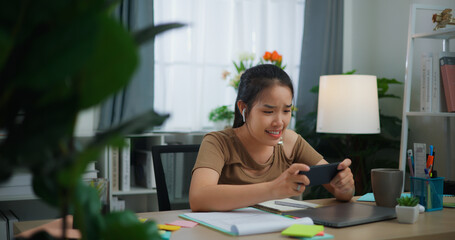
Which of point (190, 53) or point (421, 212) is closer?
point (421, 212)

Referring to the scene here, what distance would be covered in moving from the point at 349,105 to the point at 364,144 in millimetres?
731

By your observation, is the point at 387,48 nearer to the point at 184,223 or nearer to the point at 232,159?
the point at 232,159

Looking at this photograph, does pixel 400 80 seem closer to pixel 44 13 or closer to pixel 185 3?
pixel 185 3

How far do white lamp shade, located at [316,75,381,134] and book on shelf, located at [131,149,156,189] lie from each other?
1035 millimetres

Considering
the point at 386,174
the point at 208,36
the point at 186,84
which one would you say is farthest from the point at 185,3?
the point at 386,174

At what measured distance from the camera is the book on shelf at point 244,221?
1.18 m

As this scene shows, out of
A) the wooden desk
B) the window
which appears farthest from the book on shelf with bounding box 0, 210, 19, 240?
the wooden desk

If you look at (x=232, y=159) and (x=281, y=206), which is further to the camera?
(x=232, y=159)

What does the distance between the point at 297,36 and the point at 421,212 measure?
2.27 meters

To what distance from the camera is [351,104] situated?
8.45 feet

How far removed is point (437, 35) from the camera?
2518mm

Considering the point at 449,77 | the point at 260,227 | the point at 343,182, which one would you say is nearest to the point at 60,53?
the point at 260,227

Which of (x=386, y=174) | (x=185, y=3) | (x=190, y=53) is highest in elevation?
(x=185, y=3)

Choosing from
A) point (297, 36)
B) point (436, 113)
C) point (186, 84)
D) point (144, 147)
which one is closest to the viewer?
point (436, 113)
